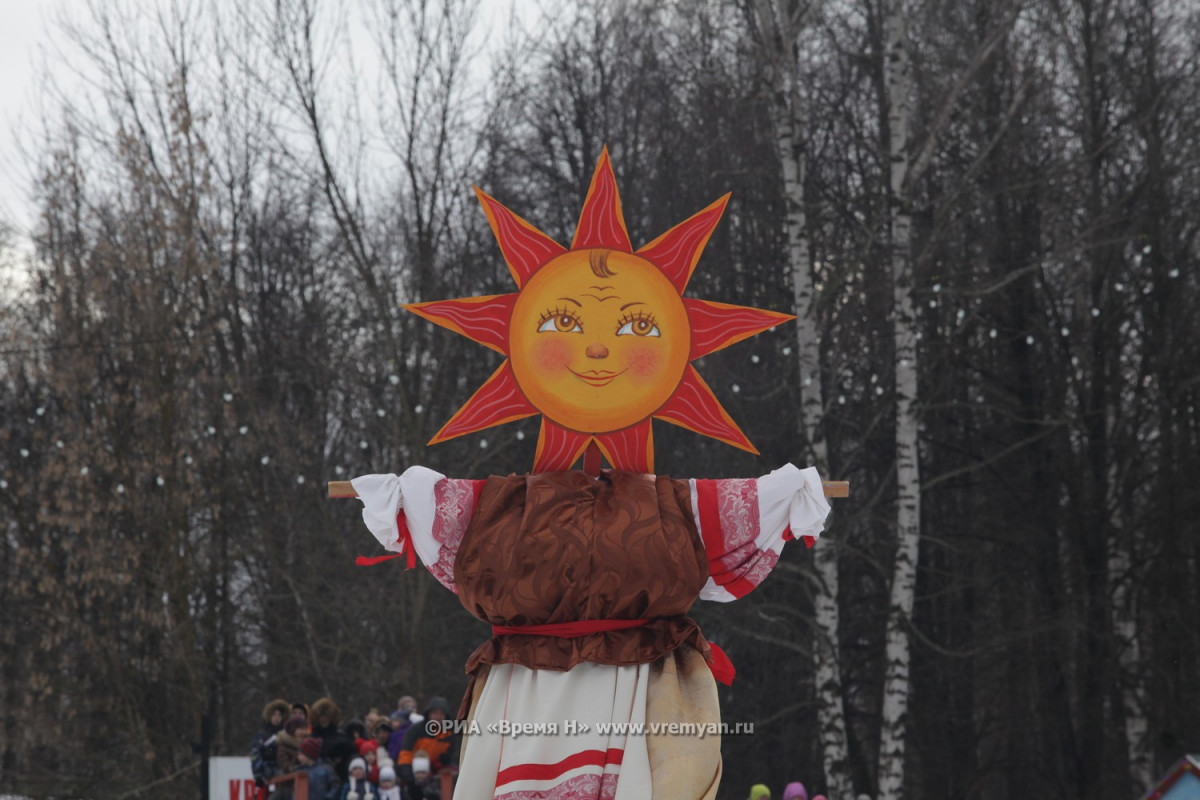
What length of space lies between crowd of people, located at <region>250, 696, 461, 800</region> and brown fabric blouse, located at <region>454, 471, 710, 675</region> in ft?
11.8

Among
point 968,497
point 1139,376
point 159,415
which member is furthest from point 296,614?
point 1139,376

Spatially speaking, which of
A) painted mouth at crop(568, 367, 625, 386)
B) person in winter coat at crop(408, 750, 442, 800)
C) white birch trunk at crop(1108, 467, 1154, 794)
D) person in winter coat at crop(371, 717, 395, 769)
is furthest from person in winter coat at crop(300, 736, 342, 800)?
white birch trunk at crop(1108, 467, 1154, 794)

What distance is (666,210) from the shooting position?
46.0ft

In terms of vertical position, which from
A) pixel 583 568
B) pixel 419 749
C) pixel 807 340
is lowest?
pixel 419 749

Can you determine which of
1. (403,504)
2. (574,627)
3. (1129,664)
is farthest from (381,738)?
(1129,664)

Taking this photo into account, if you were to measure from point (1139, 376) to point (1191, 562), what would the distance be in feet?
6.61

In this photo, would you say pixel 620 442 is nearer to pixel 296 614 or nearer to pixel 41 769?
pixel 296 614

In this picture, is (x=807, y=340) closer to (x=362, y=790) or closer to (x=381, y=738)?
(x=381, y=738)

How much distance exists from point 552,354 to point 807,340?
241 inches

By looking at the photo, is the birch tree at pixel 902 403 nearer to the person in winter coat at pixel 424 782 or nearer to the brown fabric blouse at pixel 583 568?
the person in winter coat at pixel 424 782

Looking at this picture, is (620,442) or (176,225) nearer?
(620,442)

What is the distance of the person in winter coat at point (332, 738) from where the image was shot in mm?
7828

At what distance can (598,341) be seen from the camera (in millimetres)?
3738

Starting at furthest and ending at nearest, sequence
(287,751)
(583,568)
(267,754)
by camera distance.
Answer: (267,754), (287,751), (583,568)
